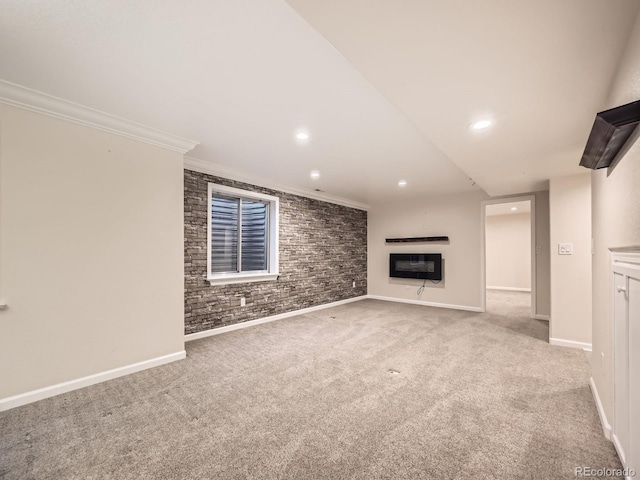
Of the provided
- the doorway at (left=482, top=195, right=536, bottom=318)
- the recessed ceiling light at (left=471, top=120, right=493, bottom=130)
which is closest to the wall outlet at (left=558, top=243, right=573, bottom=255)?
the recessed ceiling light at (left=471, top=120, right=493, bottom=130)

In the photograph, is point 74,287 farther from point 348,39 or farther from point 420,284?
point 420,284

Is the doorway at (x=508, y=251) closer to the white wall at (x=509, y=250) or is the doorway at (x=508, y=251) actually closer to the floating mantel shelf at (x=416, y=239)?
the white wall at (x=509, y=250)

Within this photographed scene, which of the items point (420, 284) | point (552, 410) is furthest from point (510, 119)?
point (420, 284)

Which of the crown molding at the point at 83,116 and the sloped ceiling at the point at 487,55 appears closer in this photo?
the sloped ceiling at the point at 487,55

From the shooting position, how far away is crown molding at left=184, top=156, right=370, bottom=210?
384 cm

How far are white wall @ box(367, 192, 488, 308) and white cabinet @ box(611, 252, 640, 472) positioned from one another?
4.27m

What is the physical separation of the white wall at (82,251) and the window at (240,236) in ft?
3.43

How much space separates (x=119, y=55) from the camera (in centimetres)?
174

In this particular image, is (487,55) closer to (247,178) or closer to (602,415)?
(602,415)

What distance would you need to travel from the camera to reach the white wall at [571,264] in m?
3.52

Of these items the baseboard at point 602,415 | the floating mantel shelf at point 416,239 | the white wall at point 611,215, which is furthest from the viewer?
the floating mantel shelf at point 416,239

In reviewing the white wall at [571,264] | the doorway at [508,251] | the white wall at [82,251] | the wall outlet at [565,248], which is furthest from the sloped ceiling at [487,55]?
the doorway at [508,251]

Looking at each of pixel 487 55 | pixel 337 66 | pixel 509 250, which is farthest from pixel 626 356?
pixel 509 250

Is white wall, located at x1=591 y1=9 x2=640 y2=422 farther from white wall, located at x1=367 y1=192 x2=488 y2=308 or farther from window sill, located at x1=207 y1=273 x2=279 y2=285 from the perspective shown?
window sill, located at x1=207 y1=273 x2=279 y2=285
